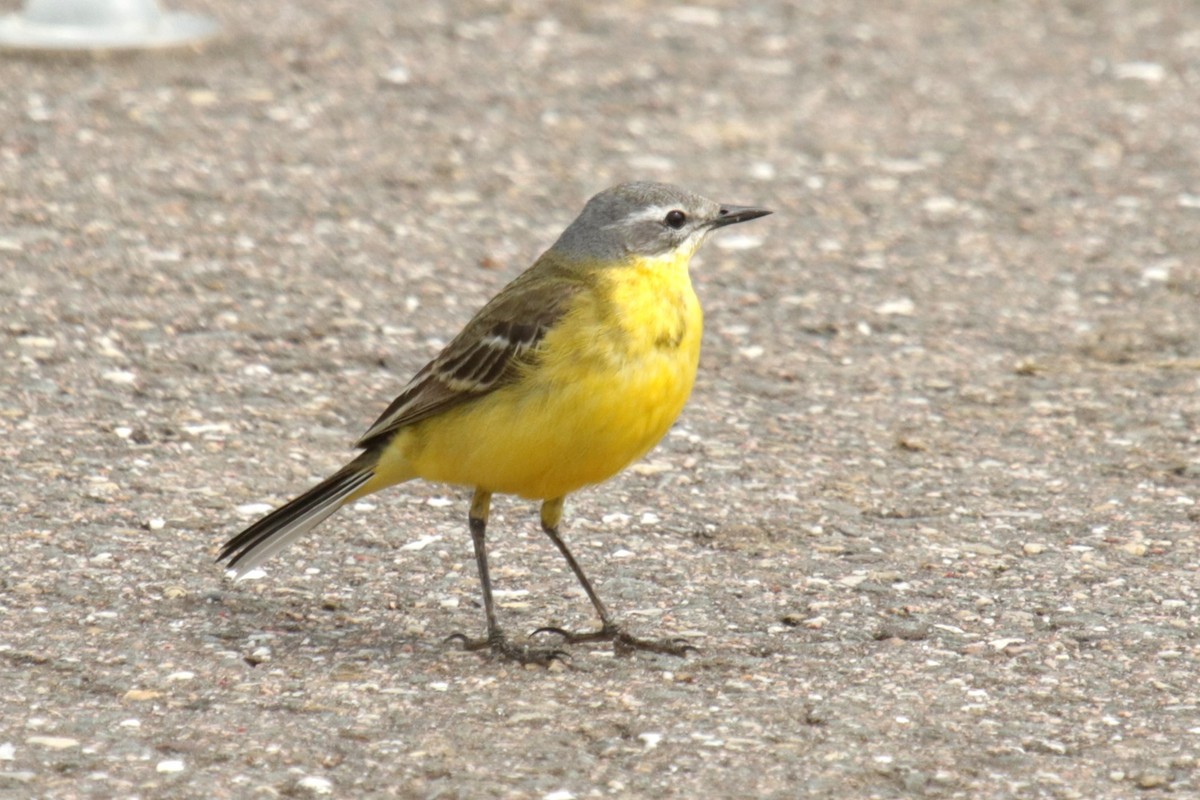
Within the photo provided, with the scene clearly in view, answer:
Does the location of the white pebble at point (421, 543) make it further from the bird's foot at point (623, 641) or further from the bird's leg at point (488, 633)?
the bird's foot at point (623, 641)

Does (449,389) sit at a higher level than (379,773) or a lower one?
higher

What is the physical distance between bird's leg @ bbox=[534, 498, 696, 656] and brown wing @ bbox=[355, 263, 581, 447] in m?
0.49

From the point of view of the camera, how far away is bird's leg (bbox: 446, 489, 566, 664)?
5.38m

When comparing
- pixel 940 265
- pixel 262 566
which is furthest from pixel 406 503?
pixel 940 265

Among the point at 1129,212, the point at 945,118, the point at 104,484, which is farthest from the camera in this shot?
the point at 945,118

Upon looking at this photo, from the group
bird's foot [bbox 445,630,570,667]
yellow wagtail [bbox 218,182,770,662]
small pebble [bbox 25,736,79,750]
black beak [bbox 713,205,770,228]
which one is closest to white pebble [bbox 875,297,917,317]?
black beak [bbox 713,205,770,228]

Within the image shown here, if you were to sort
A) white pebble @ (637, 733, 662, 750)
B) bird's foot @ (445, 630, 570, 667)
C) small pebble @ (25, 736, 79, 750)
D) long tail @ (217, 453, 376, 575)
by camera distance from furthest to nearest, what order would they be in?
long tail @ (217, 453, 376, 575) < bird's foot @ (445, 630, 570, 667) < white pebble @ (637, 733, 662, 750) < small pebble @ (25, 736, 79, 750)

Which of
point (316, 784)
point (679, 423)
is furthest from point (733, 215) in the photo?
point (316, 784)

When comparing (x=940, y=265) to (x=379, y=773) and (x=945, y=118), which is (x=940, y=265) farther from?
(x=379, y=773)

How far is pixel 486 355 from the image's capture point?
5.49 m

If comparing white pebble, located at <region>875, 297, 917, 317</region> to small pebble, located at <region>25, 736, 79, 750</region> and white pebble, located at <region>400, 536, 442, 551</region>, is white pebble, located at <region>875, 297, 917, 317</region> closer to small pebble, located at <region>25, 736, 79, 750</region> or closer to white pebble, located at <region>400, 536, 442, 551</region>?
white pebble, located at <region>400, 536, 442, 551</region>

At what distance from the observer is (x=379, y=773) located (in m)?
4.57

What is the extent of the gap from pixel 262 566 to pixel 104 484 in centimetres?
82

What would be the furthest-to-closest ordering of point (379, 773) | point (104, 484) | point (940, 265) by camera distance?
1. point (940, 265)
2. point (104, 484)
3. point (379, 773)
